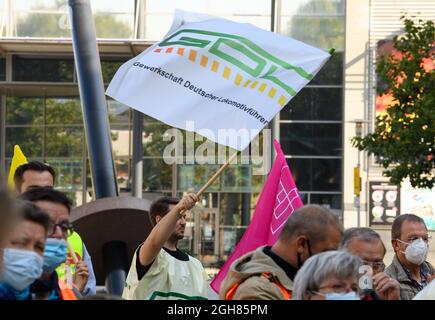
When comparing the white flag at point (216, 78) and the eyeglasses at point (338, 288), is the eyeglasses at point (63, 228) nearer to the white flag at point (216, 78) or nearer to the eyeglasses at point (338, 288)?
the eyeglasses at point (338, 288)

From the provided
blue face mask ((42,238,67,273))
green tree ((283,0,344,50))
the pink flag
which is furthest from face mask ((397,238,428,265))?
green tree ((283,0,344,50))

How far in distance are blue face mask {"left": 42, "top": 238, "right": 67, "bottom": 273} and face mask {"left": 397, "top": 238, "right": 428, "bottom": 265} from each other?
298cm

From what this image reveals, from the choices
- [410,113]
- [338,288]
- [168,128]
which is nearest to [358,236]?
[338,288]

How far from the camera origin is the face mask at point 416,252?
22.4 ft

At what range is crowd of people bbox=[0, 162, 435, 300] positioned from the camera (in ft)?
13.1

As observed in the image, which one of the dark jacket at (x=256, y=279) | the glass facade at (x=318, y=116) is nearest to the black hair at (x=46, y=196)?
the dark jacket at (x=256, y=279)

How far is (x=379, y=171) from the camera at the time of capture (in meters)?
28.0

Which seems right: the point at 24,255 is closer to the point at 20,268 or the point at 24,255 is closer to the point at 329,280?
the point at 20,268

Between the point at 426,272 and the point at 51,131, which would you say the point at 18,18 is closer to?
the point at 51,131

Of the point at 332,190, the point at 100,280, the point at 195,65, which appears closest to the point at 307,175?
the point at 332,190

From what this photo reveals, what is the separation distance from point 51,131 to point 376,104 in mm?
8744

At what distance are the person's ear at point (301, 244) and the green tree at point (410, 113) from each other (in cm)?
1508

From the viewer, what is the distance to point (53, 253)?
4484mm

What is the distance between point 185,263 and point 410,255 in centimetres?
158
